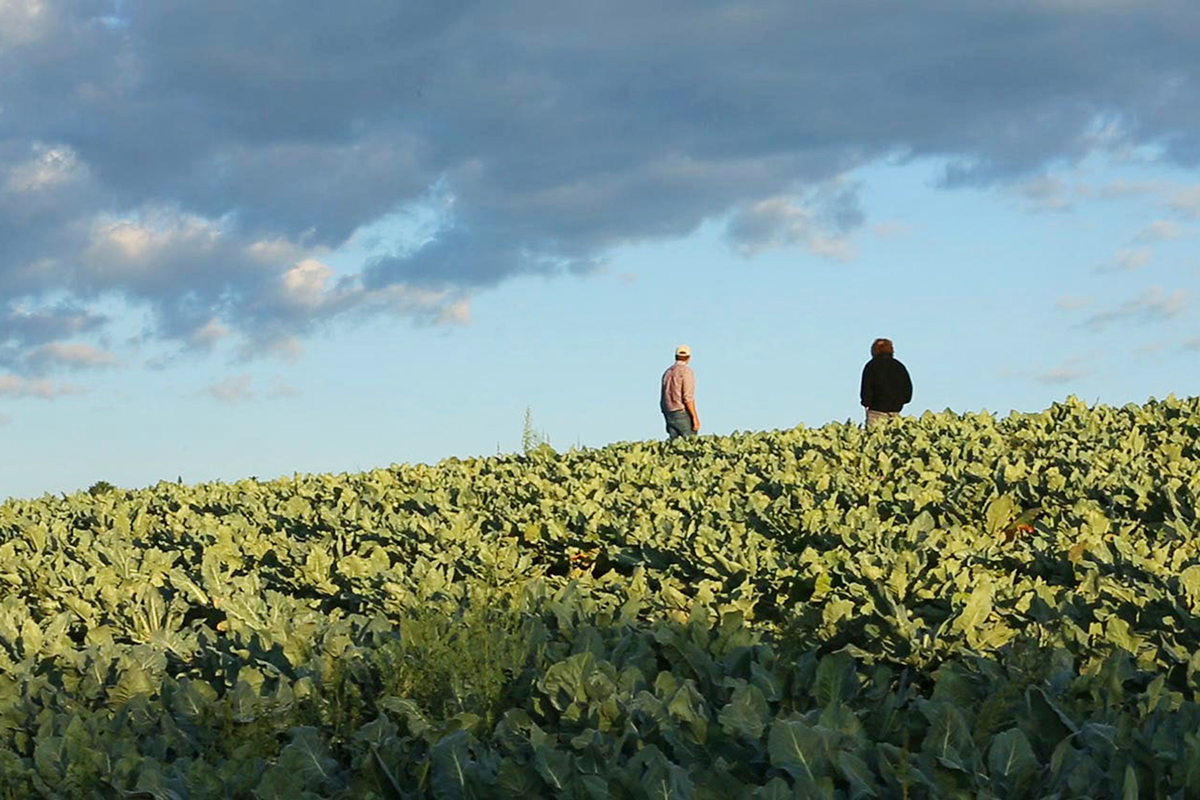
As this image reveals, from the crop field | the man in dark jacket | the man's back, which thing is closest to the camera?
the crop field

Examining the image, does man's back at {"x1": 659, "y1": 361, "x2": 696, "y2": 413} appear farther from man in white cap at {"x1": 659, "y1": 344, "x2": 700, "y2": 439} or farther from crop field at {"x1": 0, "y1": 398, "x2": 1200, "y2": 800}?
crop field at {"x1": 0, "y1": 398, "x2": 1200, "y2": 800}

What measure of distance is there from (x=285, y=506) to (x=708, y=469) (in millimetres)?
3121

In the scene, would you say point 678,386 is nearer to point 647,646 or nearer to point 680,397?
point 680,397

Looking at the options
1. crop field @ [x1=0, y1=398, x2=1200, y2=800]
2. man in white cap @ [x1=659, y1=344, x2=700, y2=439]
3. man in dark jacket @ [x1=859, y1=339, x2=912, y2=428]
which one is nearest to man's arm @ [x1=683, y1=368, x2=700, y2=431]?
man in white cap @ [x1=659, y1=344, x2=700, y2=439]

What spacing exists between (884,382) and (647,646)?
1380 cm

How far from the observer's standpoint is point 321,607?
6.41 m

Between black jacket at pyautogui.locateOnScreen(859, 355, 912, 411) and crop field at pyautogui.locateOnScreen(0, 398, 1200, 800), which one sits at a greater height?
black jacket at pyautogui.locateOnScreen(859, 355, 912, 411)

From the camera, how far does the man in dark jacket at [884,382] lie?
17641 mm

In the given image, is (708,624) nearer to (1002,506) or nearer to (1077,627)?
(1077,627)

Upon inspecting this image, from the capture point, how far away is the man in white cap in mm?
19453

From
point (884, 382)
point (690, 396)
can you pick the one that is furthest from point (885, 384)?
point (690, 396)

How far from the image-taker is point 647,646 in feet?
14.5

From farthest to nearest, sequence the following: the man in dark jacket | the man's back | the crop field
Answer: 1. the man's back
2. the man in dark jacket
3. the crop field

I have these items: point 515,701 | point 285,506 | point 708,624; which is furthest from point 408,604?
point 285,506
